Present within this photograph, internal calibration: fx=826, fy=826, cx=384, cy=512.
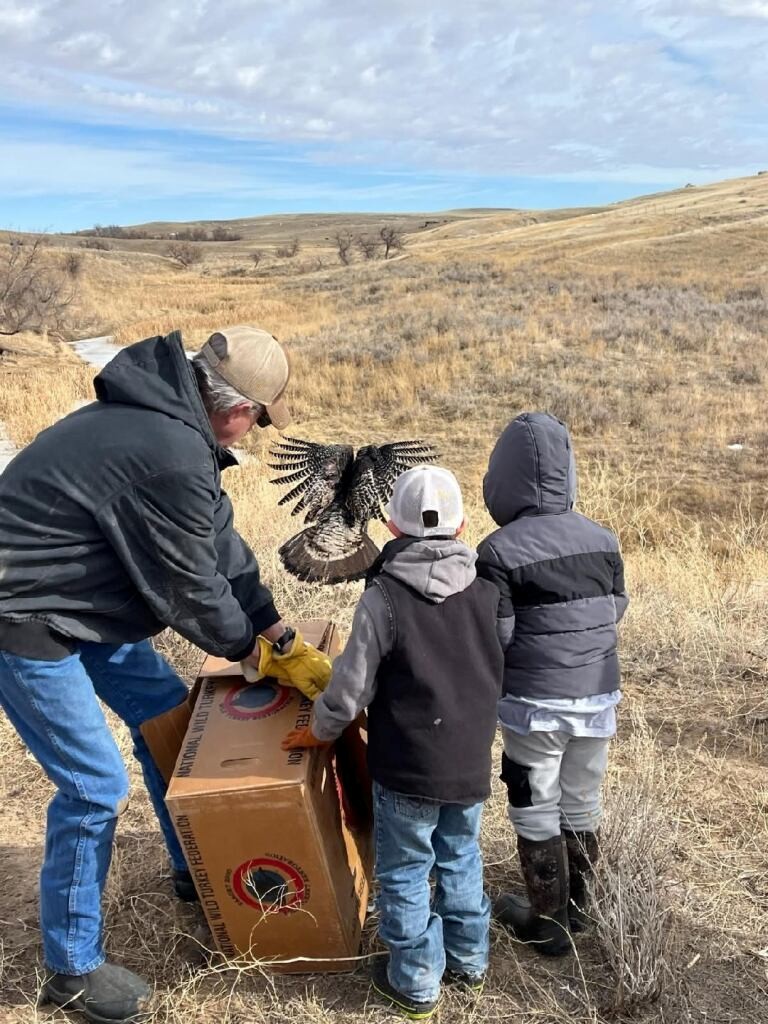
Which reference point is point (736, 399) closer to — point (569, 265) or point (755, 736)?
point (755, 736)

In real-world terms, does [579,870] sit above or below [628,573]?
above

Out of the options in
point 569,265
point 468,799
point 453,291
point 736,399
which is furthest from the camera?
point 569,265

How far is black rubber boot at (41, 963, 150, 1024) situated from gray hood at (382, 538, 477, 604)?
4.90 feet

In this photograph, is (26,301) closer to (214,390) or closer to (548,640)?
(214,390)

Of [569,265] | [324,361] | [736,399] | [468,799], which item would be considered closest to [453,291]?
[569,265]

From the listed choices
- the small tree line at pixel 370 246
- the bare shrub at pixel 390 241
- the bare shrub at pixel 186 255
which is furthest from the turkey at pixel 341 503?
the bare shrub at pixel 186 255

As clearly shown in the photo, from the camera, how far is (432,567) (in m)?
2.26

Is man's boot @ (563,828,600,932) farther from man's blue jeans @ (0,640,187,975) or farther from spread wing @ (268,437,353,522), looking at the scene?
spread wing @ (268,437,353,522)

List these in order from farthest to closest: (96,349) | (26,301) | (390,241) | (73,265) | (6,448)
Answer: (390,241) → (73,265) → (26,301) → (96,349) → (6,448)

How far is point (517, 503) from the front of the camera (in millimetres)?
2617

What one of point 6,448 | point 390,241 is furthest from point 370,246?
point 6,448

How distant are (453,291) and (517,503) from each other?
24.9m

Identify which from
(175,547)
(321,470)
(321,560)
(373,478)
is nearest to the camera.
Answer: (175,547)

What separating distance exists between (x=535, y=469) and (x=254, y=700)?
1176 millimetres
